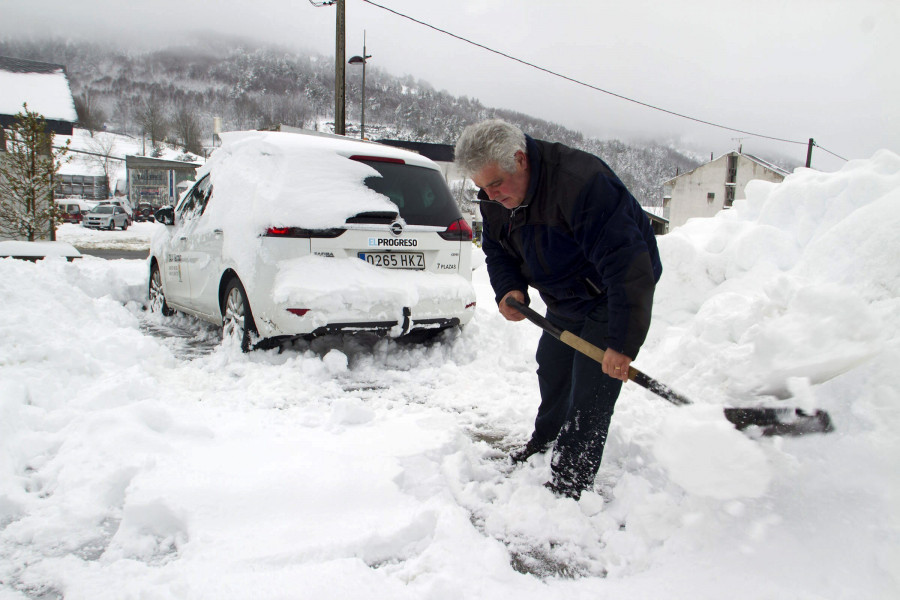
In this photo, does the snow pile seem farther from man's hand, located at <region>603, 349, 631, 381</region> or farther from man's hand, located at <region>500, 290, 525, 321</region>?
man's hand, located at <region>603, 349, 631, 381</region>

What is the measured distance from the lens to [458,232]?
4.51 m

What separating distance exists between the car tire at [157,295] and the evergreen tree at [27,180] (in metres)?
8.04

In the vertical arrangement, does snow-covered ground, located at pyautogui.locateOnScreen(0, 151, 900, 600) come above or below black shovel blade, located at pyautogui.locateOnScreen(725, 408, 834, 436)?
below

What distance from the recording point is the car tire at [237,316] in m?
4.06

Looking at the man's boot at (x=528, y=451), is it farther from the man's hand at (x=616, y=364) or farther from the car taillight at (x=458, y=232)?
the car taillight at (x=458, y=232)

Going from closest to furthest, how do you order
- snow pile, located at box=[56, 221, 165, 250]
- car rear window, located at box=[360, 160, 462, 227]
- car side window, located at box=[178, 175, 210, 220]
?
car rear window, located at box=[360, 160, 462, 227] < car side window, located at box=[178, 175, 210, 220] < snow pile, located at box=[56, 221, 165, 250]

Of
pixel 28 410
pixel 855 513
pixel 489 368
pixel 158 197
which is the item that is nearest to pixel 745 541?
pixel 855 513

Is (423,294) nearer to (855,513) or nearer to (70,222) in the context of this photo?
(855,513)


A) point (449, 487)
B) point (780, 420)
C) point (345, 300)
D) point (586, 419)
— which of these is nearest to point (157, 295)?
point (345, 300)

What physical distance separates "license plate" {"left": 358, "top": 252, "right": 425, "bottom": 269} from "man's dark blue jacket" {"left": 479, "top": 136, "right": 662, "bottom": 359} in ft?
5.16

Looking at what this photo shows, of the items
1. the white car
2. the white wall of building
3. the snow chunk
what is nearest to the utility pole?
the white car

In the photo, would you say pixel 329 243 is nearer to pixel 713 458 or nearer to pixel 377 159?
pixel 377 159

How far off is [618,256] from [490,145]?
659 millimetres

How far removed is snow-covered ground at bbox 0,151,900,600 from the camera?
178 cm
